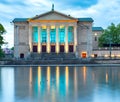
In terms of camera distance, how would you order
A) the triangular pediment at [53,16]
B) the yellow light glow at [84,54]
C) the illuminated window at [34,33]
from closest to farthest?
the triangular pediment at [53,16] → the illuminated window at [34,33] → the yellow light glow at [84,54]

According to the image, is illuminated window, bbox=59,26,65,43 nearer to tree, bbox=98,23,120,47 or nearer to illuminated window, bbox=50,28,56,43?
illuminated window, bbox=50,28,56,43

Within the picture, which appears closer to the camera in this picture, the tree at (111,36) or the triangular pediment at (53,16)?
the triangular pediment at (53,16)

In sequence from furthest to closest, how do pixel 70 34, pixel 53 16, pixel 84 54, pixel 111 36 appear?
pixel 111 36 → pixel 84 54 → pixel 70 34 → pixel 53 16

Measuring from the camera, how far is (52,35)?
97.9 metres

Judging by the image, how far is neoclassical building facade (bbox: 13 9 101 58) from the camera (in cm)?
9619

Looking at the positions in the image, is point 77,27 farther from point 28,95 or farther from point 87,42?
point 28,95

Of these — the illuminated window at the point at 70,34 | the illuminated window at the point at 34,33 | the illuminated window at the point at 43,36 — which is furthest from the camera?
the illuminated window at the point at 43,36

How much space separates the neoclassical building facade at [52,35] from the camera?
9619cm

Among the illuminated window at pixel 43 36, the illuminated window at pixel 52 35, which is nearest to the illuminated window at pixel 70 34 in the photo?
the illuminated window at pixel 52 35

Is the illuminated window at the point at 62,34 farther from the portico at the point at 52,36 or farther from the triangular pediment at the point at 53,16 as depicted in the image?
the triangular pediment at the point at 53,16

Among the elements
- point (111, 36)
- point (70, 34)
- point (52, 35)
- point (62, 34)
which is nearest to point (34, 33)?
point (52, 35)

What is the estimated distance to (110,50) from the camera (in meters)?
91.0

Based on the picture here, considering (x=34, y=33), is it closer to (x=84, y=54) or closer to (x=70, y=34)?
(x=70, y=34)

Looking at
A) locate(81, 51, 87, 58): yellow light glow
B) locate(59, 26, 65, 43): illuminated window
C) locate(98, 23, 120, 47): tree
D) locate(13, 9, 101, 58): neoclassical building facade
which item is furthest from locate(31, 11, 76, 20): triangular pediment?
locate(98, 23, 120, 47): tree
